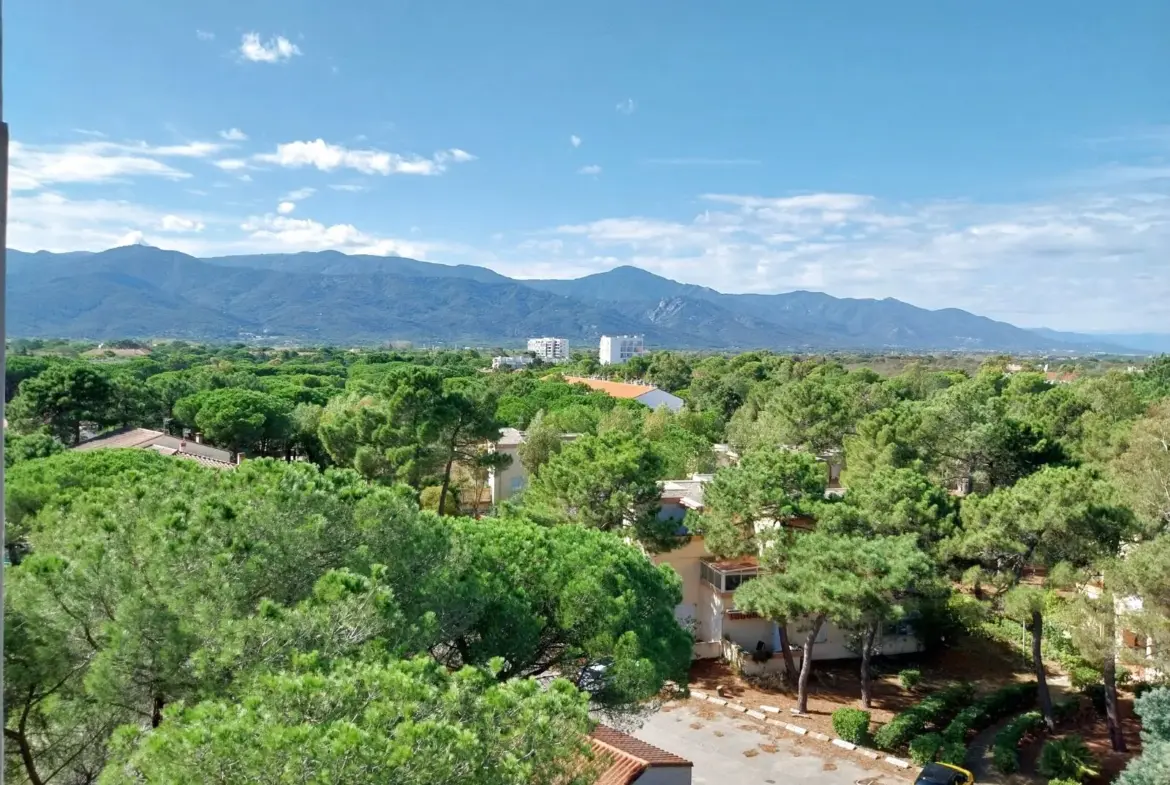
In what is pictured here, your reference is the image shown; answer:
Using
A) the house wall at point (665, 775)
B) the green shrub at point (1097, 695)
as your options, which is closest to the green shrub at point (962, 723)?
the green shrub at point (1097, 695)

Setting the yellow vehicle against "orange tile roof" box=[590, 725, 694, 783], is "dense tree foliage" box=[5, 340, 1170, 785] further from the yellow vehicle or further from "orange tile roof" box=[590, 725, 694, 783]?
the yellow vehicle

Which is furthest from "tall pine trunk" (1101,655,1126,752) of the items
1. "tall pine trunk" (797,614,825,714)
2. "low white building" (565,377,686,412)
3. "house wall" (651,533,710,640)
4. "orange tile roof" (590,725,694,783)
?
"low white building" (565,377,686,412)

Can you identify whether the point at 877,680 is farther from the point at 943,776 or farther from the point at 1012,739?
the point at 943,776

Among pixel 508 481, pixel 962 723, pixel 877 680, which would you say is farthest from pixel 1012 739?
pixel 508 481

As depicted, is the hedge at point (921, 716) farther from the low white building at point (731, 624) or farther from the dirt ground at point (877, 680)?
the low white building at point (731, 624)

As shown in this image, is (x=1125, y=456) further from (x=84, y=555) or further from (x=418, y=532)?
(x=84, y=555)
